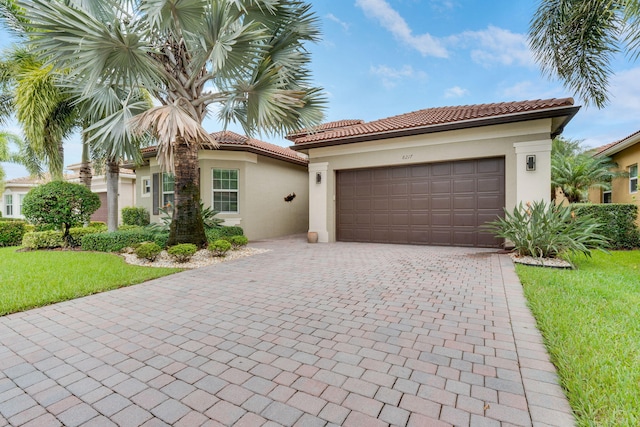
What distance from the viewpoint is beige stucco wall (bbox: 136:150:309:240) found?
11.6 metres

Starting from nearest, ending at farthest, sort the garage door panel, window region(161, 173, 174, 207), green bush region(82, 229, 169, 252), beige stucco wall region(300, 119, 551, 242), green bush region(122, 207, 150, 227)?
beige stucco wall region(300, 119, 551, 242) < green bush region(82, 229, 169, 252) < the garage door panel < window region(161, 173, 174, 207) < green bush region(122, 207, 150, 227)

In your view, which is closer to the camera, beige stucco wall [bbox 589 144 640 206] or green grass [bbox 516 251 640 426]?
green grass [bbox 516 251 640 426]

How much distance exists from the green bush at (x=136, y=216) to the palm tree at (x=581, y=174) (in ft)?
62.8

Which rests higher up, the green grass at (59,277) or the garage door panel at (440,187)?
the garage door panel at (440,187)

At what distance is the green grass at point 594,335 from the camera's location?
1918 mm

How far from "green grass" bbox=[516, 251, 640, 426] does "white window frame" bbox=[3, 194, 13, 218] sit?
33.0m

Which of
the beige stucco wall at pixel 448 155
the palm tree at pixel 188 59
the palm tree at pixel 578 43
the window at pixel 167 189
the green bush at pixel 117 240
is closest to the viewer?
the palm tree at pixel 188 59

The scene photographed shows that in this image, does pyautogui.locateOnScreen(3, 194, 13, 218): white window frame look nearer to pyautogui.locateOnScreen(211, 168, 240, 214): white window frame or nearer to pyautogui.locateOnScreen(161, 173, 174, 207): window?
pyautogui.locateOnScreen(161, 173, 174, 207): window

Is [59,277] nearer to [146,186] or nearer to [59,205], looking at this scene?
[59,205]

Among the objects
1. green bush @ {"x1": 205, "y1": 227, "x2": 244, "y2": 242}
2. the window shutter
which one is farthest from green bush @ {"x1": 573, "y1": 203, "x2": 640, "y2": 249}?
the window shutter

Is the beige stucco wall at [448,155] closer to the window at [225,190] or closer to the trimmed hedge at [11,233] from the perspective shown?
the window at [225,190]

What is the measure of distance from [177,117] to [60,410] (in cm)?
540

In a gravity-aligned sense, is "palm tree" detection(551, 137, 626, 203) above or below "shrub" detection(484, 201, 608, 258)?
above

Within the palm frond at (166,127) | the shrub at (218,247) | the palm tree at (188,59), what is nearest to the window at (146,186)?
the palm tree at (188,59)
